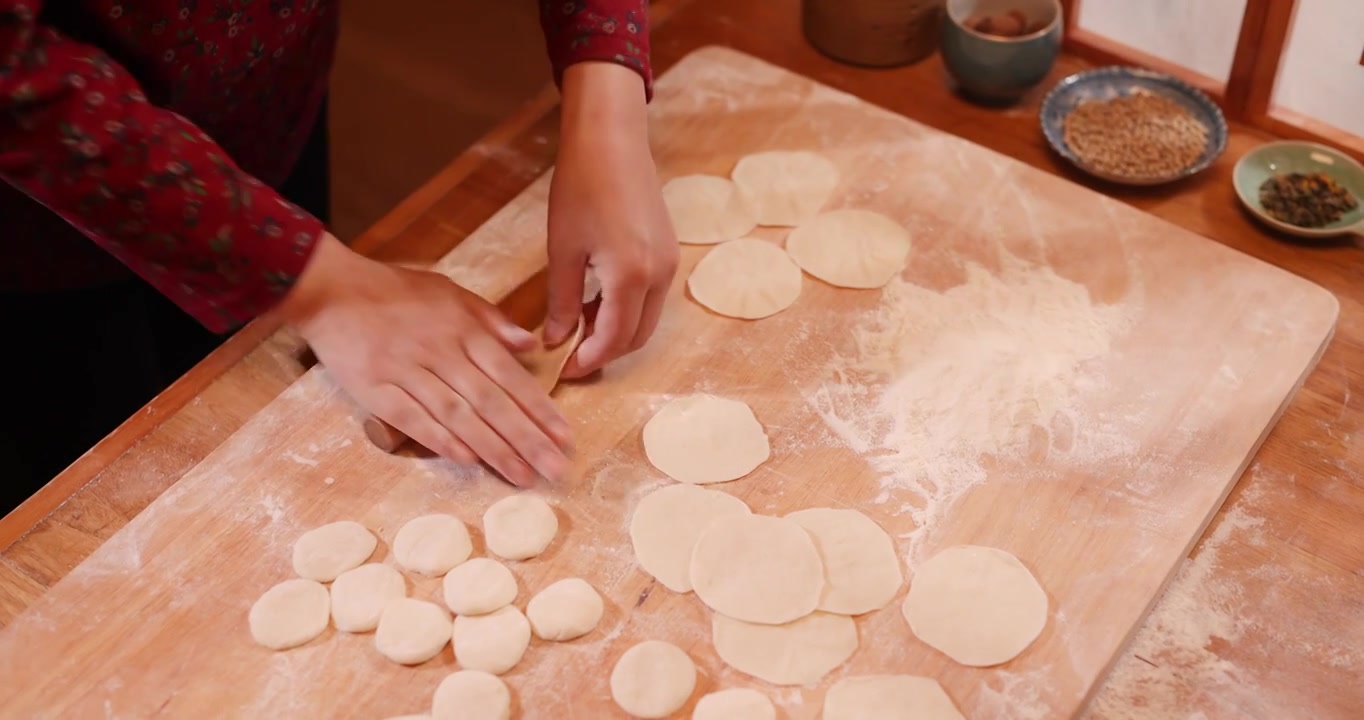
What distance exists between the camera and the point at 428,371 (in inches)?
44.8

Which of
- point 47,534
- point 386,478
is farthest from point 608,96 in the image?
point 47,534

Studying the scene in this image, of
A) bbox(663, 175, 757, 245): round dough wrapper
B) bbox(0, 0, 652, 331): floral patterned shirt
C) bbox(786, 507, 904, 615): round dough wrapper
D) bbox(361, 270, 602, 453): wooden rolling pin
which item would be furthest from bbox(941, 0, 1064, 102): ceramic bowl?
bbox(786, 507, 904, 615): round dough wrapper

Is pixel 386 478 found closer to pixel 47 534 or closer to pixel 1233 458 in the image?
pixel 47 534

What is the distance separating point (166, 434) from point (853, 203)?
0.81 m

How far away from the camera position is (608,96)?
1.26 m

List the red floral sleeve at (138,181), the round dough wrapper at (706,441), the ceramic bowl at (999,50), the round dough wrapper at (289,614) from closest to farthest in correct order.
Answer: the red floral sleeve at (138,181)
the round dough wrapper at (289,614)
the round dough wrapper at (706,441)
the ceramic bowl at (999,50)

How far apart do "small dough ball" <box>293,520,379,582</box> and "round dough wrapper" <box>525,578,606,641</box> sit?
17 centimetres

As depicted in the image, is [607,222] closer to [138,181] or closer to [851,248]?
[851,248]

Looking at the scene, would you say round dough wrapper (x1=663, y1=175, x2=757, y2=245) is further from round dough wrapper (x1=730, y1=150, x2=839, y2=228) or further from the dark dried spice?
the dark dried spice

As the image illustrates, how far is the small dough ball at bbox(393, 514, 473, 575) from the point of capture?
1101 millimetres

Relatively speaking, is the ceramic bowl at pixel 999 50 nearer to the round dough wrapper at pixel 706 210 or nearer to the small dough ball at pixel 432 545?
the round dough wrapper at pixel 706 210

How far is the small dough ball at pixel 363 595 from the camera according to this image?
41.7 inches

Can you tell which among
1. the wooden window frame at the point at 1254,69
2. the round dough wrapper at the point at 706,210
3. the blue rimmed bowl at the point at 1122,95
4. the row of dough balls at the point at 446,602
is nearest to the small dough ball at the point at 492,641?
the row of dough balls at the point at 446,602

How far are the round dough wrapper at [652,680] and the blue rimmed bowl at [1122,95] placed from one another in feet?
2.73
